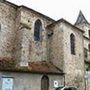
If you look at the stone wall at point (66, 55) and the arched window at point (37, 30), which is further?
the arched window at point (37, 30)

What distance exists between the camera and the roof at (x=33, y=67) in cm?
1717

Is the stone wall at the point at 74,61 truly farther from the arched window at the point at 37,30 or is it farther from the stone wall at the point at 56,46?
the arched window at the point at 37,30

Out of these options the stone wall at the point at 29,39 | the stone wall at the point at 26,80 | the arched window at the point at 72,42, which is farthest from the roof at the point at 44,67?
the arched window at the point at 72,42

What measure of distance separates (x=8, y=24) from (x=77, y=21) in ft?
65.3

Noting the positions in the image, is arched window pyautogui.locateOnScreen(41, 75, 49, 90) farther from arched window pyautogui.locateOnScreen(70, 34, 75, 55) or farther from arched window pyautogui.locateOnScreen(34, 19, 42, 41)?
arched window pyautogui.locateOnScreen(70, 34, 75, 55)

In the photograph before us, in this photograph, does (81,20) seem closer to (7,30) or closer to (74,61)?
(74,61)

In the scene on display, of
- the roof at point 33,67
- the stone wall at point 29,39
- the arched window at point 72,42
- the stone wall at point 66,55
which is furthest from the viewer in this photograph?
the arched window at point 72,42

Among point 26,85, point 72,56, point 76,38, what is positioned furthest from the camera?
point 76,38

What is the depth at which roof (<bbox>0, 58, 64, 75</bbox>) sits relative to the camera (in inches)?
676

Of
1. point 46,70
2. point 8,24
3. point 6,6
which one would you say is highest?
point 6,6

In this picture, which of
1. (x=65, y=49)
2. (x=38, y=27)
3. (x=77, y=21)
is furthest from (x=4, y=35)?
(x=77, y=21)

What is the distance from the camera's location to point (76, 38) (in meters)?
24.2

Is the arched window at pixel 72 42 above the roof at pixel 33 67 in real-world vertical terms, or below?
above

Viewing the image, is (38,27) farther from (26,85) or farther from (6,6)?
(26,85)
